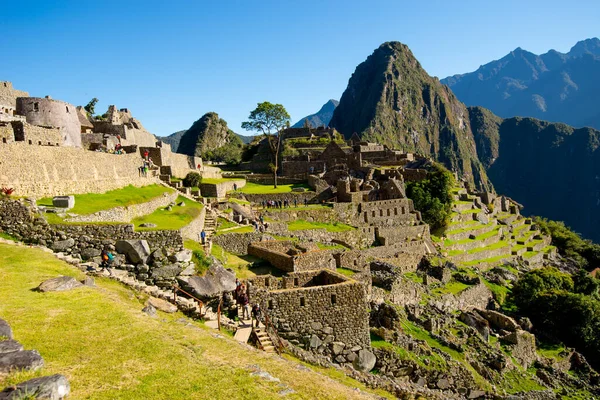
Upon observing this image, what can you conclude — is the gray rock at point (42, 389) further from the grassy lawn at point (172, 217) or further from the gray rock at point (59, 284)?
the grassy lawn at point (172, 217)

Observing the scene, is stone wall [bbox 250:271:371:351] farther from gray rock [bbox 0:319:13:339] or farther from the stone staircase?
gray rock [bbox 0:319:13:339]

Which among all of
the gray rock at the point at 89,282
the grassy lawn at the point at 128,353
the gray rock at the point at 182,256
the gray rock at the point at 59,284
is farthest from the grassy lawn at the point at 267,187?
the grassy lawn at the point at 128,353

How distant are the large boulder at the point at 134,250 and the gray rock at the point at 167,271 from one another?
22.9 inches

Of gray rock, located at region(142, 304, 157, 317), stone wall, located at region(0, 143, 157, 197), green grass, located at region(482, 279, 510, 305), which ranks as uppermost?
stone wall, located at region(0, 143, 157, 197)

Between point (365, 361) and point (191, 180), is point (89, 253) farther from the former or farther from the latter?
point (191, 180)

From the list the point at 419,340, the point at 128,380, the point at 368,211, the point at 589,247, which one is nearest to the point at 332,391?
the point at 128,380

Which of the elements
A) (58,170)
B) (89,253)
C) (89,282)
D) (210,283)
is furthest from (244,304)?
(58,170)

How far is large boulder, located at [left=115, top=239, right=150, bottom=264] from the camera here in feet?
44.5

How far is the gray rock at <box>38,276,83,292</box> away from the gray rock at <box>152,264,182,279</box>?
2817 millimetres

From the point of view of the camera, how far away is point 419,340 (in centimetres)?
1928

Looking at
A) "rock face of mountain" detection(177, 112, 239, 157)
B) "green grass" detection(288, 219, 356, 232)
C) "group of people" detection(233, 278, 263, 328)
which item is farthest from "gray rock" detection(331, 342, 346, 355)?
"rock face of mountain" detection(177, 112, 239, 157)

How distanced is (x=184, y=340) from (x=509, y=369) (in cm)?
2039

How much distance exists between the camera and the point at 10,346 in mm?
6879

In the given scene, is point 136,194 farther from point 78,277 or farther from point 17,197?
point 78,277
